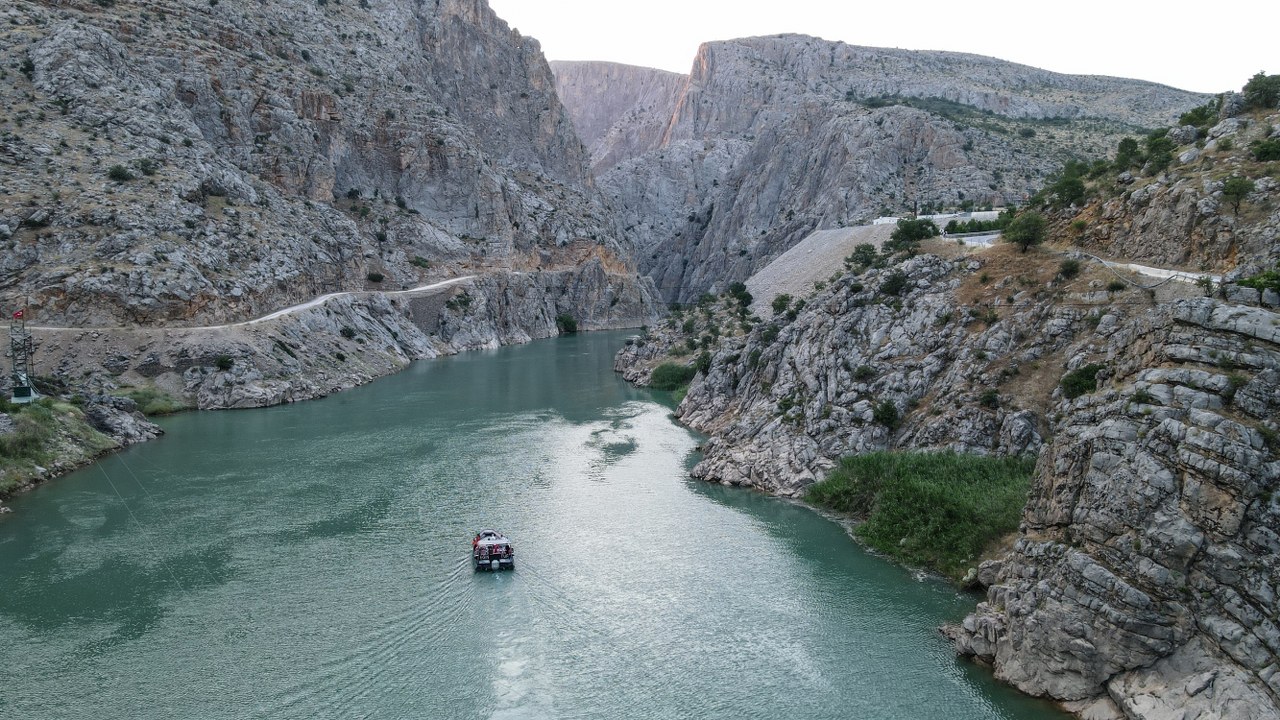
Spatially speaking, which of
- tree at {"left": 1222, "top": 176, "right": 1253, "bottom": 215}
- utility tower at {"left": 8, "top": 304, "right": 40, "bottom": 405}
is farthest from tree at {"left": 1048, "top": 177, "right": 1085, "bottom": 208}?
utility tower at {"left": 8, "top": 304, "right": 40, "bottom": 405}

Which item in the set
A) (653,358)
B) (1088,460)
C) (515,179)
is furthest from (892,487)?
(515,179)

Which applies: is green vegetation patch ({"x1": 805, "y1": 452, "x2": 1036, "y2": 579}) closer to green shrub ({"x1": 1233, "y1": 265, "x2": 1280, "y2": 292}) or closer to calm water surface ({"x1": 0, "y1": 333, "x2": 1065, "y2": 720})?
calm water surface ({"x1": 0, "y1": 333, "x2": 1065, "y2": 720})

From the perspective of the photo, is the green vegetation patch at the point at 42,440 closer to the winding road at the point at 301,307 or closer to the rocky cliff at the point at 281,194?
the rocky cliff at the point at 281,194

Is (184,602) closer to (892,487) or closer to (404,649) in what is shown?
(404,649)

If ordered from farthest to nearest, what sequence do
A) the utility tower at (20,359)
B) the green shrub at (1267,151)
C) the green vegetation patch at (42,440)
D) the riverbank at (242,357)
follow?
the riverbank at (242,357), the utility tower at (20,359), the green vegetation patch at (42,440), the green shrub at (1267,151)

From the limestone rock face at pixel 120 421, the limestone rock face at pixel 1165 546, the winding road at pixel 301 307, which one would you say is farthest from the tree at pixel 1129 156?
the winding road at pixel 301 307

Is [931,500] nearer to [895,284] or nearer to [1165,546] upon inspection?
[1165,546]
